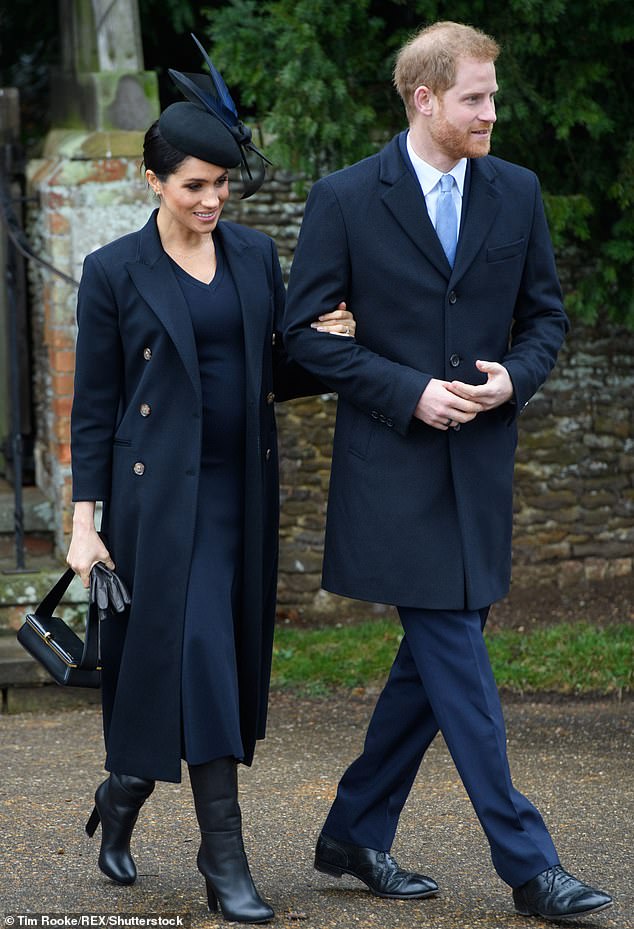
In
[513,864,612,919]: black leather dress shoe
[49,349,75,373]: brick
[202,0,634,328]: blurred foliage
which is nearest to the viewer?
[513,864,612,919]: black leather dress shoe

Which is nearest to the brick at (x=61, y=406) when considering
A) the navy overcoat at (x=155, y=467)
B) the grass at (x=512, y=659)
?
the grass at (x=512, y=659)

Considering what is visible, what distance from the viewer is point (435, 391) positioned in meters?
3.48

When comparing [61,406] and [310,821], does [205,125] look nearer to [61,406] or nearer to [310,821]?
[310,821]

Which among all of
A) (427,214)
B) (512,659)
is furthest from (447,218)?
(512,659)

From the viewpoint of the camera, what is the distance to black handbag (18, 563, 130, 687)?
3.63m

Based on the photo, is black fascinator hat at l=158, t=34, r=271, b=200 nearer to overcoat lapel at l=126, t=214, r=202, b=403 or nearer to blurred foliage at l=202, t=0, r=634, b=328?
overcoat lapel at l=126, t=214, r=202, b=403

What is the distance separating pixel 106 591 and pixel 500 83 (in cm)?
397

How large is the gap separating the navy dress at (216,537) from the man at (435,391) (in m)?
0.18

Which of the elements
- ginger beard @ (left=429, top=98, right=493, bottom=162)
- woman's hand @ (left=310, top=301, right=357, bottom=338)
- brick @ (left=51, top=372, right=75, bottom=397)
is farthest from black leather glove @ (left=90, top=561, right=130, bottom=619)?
brick @ (left=51, top=372, right=75, bottom=397)

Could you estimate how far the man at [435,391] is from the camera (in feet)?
11.4

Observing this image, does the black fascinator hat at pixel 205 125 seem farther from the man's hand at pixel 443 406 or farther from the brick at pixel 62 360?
the brick at pixel 62 360

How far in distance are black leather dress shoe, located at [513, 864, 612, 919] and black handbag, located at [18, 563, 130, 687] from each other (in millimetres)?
1209

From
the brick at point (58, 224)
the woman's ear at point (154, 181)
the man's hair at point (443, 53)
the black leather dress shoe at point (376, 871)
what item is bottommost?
the black leather dress shoe at point (376, 871)

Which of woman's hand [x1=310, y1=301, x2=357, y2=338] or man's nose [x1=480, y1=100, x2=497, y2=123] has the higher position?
man's nose [x1=480, y1=100, x2=497, y2=123]
